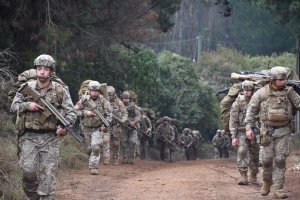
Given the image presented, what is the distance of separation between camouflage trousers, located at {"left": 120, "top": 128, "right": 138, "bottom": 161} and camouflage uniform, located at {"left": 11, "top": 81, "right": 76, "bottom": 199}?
10858mm

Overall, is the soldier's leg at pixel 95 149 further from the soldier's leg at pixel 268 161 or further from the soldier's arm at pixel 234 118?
the soldier's leg at pixel 268 161

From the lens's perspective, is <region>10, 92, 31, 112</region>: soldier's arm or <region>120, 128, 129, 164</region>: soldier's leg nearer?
<region>10, 92, 31, 112</region>: soldier's arm

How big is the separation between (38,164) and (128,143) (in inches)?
436

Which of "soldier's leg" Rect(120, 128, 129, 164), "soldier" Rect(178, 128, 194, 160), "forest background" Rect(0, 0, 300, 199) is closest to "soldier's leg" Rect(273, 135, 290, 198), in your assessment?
"forest background" Rect(0, 0, 300, 199)

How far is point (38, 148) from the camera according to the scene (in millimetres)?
9703

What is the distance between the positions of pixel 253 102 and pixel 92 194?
339 cm

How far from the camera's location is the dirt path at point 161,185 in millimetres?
12320

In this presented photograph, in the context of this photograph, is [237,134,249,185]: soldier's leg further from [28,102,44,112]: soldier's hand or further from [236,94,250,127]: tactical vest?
[28,102,44,112]: soldier's hand

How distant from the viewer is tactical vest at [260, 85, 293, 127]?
1127 cm

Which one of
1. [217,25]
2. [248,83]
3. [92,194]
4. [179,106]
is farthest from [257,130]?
[217,25]

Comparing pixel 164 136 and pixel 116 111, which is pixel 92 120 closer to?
pixel 116 111

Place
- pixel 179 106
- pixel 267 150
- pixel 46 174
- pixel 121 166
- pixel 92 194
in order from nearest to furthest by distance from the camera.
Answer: pixel 46 174
pixel 267 150
pixel 92 194
pixel 121 166
pixel 179 106

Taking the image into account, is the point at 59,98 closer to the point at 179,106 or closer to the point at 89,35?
the point at 89,35

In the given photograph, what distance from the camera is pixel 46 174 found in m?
9.63
